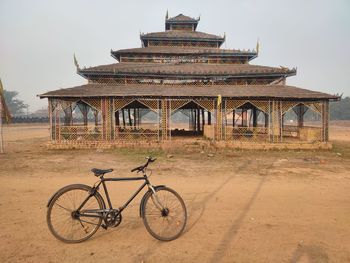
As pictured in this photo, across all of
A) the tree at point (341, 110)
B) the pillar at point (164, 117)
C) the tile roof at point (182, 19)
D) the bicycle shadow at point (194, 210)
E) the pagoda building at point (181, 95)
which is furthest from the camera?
the tree at point (341, 110)

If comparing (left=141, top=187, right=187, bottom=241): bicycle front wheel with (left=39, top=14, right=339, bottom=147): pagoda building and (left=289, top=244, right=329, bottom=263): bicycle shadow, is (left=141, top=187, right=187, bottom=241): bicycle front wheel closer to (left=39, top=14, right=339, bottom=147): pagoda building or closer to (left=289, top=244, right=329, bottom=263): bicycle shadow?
(left=289, top=244, right=329, bottom=263): bicycle shadow

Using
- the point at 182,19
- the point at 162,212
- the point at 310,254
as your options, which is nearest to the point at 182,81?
the point at 182,19

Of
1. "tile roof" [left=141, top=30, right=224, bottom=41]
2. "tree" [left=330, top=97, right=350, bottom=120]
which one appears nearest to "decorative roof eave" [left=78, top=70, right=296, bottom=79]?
"tile roof" [left=141, top=30, right=224, bottom=41]

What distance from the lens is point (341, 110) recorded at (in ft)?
273

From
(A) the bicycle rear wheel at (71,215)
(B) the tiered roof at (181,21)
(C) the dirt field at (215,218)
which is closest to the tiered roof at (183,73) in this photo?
(B) the tiered roof at (181,21)

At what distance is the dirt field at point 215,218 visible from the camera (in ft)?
11.6

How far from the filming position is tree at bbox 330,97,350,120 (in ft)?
267

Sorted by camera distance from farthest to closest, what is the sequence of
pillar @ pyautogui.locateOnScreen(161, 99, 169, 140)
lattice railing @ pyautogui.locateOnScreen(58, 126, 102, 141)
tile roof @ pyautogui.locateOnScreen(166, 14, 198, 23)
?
tile roof @ pyautogui.locateOnScreen(166, 14, 198, 23) → pillar @ pyautogui.locateOnScreen(161, 99, 169, 140) → lattice railing @ pyautogui.locateOnScreen(58, 126, 102, 141)

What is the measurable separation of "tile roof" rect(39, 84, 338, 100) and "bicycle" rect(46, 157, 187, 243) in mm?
12362

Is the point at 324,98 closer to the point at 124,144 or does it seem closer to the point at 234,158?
the point at 234,158

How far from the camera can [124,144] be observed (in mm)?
15789

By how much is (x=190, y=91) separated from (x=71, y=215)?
45.9 ft

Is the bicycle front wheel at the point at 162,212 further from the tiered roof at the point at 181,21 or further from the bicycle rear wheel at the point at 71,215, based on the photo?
the tiered roof at the point at 181,21

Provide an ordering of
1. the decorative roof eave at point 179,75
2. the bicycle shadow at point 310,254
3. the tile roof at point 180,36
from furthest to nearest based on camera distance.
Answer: the tile roof at point 180,36 → the decorative roof eave at point 179,75 → the bicycle shadow at point 310,254
